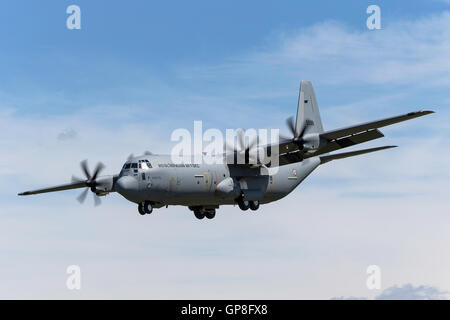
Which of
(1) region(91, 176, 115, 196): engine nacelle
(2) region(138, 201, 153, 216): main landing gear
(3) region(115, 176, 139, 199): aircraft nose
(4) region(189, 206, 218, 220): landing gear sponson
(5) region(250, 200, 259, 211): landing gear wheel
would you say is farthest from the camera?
(4) region(189, 206, 218, 220): landing gear sponson

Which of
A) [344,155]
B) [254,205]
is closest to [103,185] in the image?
[254,205]

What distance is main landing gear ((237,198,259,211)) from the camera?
1569 inches

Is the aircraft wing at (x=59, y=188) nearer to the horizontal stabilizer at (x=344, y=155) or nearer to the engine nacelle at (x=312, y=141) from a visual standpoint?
the engine nacelle at (x=312, y=141)

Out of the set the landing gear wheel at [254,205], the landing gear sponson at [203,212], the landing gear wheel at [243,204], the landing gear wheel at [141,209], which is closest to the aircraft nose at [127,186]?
the landing gear wheel at [141,209]

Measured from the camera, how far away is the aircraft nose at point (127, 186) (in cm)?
3447

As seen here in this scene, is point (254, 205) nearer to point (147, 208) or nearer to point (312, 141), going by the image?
point (312, 141)

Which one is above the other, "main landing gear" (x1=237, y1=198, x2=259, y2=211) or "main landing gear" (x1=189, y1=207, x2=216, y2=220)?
"main landing gear" (x1=237, y1=198, x2=259, y2=211)

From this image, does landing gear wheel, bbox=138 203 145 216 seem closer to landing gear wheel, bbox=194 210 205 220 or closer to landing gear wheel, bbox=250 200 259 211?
landing gear wheel, bbox=194 210 205 220

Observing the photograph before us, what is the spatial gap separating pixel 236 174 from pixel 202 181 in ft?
9.78

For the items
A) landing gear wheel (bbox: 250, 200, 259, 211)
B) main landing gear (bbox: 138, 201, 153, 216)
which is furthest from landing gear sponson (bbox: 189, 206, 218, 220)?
main landing gear (bbox: 138, 201, 153, 216)

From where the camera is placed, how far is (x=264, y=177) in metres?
41.0

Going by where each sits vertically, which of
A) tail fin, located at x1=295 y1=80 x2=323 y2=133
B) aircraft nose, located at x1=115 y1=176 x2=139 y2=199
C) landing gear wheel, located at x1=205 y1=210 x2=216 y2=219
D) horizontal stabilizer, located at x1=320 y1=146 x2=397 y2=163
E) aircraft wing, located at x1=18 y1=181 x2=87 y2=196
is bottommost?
landing gear wheel, located at x1=205 y1=210 x2=216 y2=219
